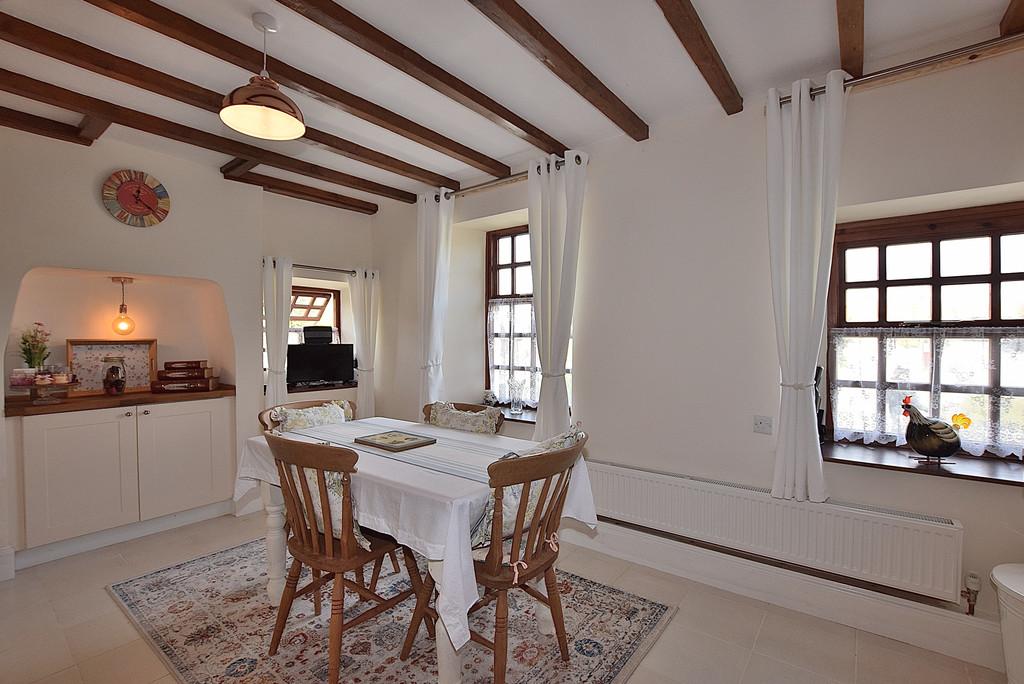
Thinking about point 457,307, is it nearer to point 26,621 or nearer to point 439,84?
point 439,84

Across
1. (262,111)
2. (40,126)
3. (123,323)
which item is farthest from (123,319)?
(262,111)

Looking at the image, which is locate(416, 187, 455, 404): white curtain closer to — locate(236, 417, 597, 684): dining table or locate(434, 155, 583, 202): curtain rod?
locate(434, 155, 583, 202): curtain rod

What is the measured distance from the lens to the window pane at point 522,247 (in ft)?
14.6

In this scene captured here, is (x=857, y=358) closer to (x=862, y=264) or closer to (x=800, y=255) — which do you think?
(x=862, y=264)

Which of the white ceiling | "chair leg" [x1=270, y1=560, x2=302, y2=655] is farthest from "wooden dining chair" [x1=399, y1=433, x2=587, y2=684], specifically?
the white ceiling

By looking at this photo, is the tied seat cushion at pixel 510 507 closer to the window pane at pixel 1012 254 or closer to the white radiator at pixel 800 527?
the white radiator at pixel 800 527

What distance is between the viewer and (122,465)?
3424mm

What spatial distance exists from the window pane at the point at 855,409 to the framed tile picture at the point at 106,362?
4843 mm

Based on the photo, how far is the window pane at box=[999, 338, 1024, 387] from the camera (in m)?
2.43

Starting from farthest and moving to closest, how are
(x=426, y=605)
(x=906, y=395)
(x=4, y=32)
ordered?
(x=906, y=395)
(x=426, y=605)
(x=4, y=32)

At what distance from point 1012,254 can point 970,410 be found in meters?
0.80

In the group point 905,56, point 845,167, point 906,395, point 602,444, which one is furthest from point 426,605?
point 905,56

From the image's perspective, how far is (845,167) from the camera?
2531mm

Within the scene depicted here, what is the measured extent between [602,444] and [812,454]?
1.27 m
